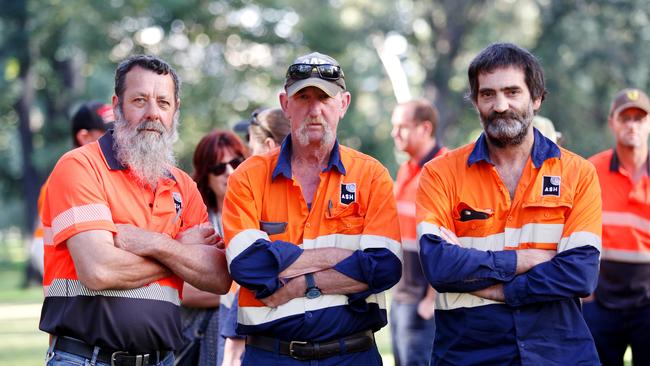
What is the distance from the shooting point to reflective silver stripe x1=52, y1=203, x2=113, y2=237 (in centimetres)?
464

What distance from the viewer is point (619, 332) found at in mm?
7203

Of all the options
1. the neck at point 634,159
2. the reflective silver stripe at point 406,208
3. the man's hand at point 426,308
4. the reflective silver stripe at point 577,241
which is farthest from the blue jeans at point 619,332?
the reflective silver stripe at point 577,241

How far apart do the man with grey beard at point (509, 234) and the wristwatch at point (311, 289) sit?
577 mm

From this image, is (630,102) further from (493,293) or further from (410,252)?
(493,293)

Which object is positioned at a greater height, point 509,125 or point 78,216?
point 509,125

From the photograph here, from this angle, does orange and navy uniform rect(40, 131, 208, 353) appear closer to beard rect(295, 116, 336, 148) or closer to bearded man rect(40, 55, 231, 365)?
bearded man rect(40, 55, 231, 365)

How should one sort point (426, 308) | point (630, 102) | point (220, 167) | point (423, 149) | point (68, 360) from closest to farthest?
point (68, 360)
point (220, 167)
point (630, 102)
point (426, 308)
point (423, 149)

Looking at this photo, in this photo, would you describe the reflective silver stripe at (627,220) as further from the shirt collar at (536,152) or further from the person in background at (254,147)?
the person in background at (254,147)

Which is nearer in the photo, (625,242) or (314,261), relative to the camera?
(314,261)

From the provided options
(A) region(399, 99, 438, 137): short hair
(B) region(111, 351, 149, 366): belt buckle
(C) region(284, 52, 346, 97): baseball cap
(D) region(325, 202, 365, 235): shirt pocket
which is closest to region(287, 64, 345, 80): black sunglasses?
(C) region(284, 52, 346, 97): baseball cap

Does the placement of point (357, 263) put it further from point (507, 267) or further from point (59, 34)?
point (59, 34)

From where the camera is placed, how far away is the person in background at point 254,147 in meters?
5.71

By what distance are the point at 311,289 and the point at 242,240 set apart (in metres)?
0.44

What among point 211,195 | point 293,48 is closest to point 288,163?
point 211,195
